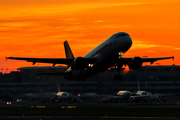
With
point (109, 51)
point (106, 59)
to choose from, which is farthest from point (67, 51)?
point (109, 51)

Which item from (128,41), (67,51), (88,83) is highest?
(67,51)

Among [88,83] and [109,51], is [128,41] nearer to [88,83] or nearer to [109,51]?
[109,51]

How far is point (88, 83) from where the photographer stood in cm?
12138

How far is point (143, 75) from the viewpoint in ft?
603

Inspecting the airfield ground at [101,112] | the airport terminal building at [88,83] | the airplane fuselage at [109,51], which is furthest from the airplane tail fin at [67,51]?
the airplane fuselage at [109,51]

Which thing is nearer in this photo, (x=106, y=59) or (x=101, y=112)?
(x=106, y=59)

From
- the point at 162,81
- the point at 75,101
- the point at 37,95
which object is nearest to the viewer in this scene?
the point at 37,95

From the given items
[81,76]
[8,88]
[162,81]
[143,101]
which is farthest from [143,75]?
[81,76]

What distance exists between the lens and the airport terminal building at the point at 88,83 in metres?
102

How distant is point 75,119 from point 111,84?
40.0m

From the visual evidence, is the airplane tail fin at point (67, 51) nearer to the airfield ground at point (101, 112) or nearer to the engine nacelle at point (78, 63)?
the airfield ground at point (101, 112)

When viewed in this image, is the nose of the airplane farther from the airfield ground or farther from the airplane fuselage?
the airfield ground

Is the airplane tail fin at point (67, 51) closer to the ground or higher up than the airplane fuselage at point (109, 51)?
higher up

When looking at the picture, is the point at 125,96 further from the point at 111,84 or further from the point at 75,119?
the point at 75,119
